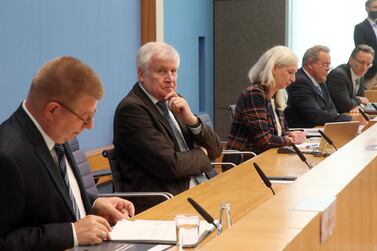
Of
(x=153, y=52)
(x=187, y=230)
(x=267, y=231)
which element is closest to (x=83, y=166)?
(x=153, y=52)

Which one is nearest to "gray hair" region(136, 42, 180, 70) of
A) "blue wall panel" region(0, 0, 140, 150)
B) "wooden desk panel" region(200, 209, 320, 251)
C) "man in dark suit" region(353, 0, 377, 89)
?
"blue wall panel" region(0, 0, 140, 150)

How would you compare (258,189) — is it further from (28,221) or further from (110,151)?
(28,221)

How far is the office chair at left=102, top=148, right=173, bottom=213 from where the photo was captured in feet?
11.9

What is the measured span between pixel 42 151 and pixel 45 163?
44 millimetres

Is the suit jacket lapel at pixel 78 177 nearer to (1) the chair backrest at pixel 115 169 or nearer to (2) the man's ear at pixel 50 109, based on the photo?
(2) the man's ear at pixel 50 109

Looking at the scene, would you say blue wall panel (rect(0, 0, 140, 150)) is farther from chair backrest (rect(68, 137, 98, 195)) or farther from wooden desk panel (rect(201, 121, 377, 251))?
wooden desk panel (rect(201, 121, 377, 251))

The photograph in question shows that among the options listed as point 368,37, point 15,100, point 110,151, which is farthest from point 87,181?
point 368,37

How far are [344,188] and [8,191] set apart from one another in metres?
1.07

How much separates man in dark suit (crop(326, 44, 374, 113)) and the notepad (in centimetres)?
518

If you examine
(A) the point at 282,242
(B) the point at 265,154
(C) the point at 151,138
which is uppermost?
(A) the point at 282,242

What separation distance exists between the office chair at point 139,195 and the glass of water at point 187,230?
1.31 meters

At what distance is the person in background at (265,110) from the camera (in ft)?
16.3

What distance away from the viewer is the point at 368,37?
9.12 meters

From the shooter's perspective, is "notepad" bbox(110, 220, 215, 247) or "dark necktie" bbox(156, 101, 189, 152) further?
"dark necktie" bbox(156, 101, 189, 152)
